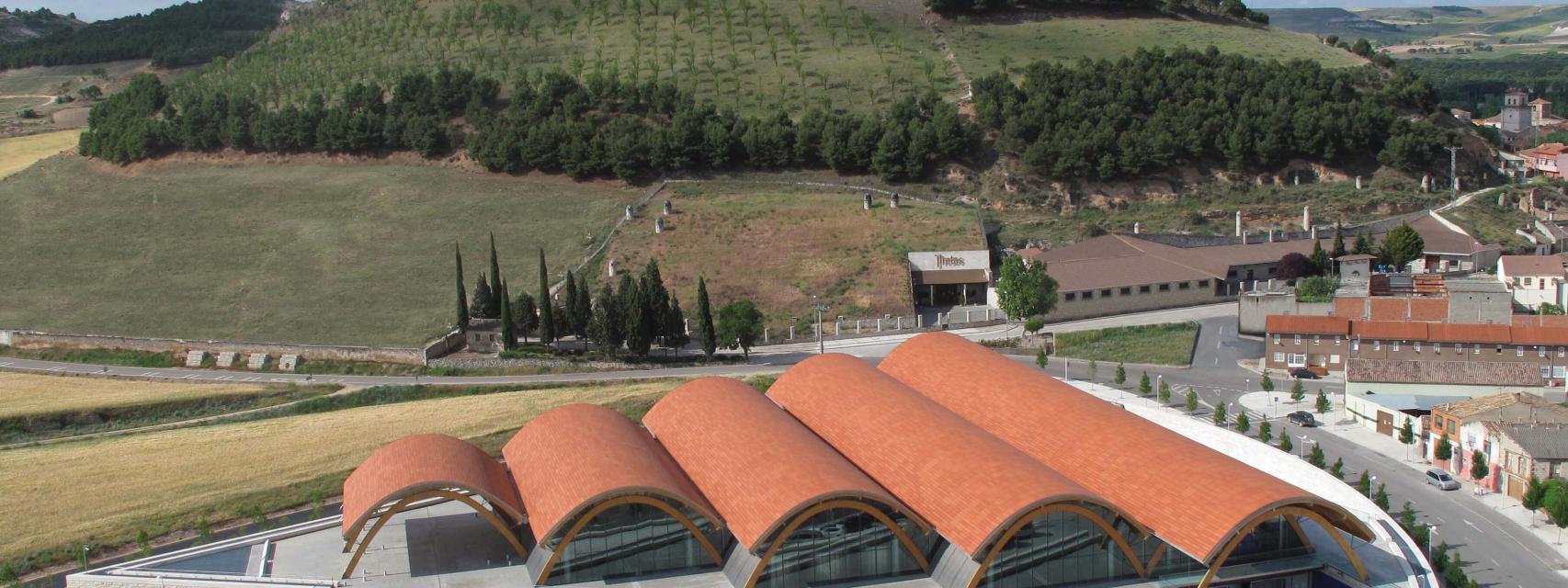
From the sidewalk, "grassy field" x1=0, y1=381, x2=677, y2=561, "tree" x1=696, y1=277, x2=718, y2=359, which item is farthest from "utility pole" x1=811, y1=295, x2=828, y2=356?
the sidewalk

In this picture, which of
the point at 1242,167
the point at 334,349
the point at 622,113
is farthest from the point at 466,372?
the point at 1242,167

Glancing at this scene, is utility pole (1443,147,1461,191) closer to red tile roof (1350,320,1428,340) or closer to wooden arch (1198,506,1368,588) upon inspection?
red tile roof (1350,320,1428,340)

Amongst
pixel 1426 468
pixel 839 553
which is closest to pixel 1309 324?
pixel 1426 468

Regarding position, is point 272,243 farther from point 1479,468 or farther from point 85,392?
point 1479,468

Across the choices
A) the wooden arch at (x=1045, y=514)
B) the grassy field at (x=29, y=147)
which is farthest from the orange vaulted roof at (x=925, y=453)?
the grassy field at (x=29, y=147)

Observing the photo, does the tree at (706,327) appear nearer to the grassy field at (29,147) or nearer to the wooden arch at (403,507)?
the wooden arch at (403,507)
